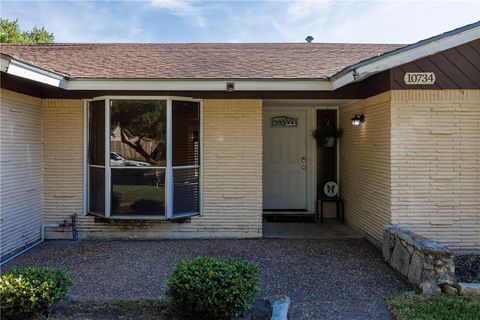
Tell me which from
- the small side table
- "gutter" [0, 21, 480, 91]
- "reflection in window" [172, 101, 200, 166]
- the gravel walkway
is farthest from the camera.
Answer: the small side table

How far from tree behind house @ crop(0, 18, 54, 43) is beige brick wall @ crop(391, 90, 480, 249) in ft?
70.1

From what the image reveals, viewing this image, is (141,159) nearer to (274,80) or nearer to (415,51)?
(274,80)

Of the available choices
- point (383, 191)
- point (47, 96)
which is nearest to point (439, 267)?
point (383, 191)

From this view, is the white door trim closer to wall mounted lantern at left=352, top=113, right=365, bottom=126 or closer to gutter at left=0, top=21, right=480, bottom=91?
wall mounted lantern at left=352, top=113, right=365, bottom=126

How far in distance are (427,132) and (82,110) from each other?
5.63m

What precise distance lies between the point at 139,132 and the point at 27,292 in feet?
A: 11.3

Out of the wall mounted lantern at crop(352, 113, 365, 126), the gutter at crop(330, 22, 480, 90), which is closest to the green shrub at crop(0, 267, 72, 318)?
the gutter at crop(330, 22, 480, 90)

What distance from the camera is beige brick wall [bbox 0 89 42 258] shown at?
18.5ft

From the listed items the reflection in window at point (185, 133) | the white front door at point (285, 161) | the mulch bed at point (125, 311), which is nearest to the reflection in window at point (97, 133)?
the reflection in window at point (185, 133)

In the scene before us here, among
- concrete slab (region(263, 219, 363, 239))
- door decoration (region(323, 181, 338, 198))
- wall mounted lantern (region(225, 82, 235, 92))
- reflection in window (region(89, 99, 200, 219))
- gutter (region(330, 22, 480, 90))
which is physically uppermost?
gutter (region(330, 22, 480, 90))

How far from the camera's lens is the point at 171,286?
3547 millimetres

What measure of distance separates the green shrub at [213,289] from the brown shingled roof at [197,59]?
3.36m

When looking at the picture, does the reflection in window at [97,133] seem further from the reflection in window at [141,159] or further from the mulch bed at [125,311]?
the mulch bed at [125,311]

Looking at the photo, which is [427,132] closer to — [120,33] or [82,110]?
[82,110]
